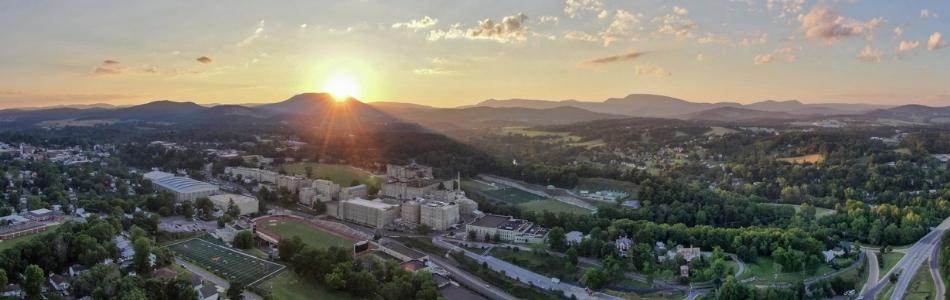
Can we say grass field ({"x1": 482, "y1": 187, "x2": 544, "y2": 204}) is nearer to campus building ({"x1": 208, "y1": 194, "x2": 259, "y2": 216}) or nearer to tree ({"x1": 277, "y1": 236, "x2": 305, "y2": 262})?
campus building ({"x1": 208, "y1": 194, "x2": 259, "y2": 216})

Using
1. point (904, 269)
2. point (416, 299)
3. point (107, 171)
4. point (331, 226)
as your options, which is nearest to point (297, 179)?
point (331, 226)

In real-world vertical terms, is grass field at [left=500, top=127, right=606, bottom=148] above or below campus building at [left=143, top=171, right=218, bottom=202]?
above

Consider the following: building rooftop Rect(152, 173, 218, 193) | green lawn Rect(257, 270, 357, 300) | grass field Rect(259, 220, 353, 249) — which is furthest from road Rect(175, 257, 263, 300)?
building rooftop Rect(152, 173, 218, 193)

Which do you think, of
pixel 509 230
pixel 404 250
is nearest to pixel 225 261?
pixel 404 250

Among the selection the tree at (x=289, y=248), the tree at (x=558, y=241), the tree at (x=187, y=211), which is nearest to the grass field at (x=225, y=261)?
the tree at (x=289, y=248)

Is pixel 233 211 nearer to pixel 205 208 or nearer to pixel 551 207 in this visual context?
pixel 205 208

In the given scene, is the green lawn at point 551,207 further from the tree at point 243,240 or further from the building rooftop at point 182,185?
the building rooftop at point 182,185
